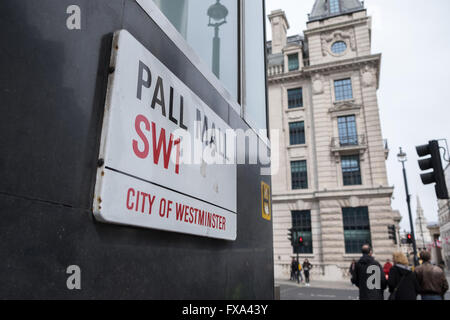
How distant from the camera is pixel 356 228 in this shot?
78.9 feet

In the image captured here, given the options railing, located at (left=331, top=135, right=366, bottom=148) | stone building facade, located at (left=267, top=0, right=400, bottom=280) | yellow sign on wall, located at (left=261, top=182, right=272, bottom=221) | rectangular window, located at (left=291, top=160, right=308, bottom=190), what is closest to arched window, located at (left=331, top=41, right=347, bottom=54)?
stone building facade, located at (left=267, top=0, right=400, bottom=280)

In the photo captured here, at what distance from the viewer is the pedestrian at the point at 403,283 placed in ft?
18.9

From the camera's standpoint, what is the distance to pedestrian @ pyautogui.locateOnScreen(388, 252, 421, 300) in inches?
227

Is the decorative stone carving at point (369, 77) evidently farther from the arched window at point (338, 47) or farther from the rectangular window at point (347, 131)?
the arched window at point (338, 47)

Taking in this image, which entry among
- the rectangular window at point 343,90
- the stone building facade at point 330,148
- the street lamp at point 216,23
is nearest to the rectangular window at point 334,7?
the stone building facade at point 330,148

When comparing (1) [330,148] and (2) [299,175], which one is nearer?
(1) [330,148]

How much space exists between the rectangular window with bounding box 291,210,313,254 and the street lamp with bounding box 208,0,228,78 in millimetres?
23071

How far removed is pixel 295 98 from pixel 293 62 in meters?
3.68

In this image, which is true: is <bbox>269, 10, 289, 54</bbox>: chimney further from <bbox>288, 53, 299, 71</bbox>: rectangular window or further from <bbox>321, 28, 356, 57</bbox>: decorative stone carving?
<bbox>321, 28, 356, 57</bbox>: decorative stone carving

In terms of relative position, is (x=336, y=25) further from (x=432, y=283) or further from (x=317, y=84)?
(x=432, y=283)

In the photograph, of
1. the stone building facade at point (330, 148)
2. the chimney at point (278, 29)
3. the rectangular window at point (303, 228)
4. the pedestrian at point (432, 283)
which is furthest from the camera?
the chimney at point (278, 29)

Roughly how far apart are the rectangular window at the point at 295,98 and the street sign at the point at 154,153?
27.0m

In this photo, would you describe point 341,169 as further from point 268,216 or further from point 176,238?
point 176,238

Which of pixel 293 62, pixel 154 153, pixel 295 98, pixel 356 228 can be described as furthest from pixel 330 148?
pixel 154 153
